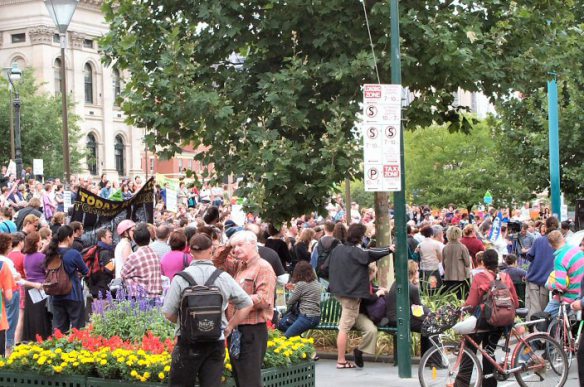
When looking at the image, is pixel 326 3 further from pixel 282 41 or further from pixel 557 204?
pixel 557 204

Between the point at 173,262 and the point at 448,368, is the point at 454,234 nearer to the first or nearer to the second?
the point at 173,262

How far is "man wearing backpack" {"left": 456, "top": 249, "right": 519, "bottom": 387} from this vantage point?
1212 cm

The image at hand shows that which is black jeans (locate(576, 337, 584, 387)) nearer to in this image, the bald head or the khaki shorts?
the khaki shorts

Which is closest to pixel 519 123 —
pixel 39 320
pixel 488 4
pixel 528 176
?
pixel 528 176

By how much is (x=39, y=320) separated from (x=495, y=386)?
6.43 metres

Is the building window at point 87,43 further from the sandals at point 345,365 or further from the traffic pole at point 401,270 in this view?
the traffic pole at point 401,270

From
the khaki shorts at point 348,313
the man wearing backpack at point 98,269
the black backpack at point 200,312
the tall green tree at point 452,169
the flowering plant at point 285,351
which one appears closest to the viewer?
the black backpack at point 200,312

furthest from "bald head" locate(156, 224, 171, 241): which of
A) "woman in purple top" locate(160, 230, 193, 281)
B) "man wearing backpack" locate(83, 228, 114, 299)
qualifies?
"woman in purple top" locate(160, 230, 193, 281)

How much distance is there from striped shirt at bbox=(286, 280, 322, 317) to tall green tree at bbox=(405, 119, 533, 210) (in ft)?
182

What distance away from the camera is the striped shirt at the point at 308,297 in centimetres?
1525

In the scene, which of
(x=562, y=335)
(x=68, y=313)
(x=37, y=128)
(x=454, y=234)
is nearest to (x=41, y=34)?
(x=37, y=128)

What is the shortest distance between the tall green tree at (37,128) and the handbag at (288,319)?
53681 mm

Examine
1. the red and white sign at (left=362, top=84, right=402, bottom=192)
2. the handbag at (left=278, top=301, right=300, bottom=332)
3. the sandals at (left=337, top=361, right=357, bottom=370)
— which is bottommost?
the sandals at (left=337, top=361, right=357, bottom=370)

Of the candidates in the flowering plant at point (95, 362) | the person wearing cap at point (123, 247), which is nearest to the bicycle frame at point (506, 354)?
the flowering plant at point (95, 362)
